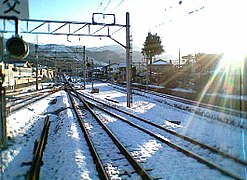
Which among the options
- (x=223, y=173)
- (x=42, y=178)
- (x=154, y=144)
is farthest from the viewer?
(x=154, y=144)

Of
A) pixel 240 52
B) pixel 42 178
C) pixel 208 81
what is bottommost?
pixel 42 178

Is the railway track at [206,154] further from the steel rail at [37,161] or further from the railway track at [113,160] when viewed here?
the steel rail at [37,161]

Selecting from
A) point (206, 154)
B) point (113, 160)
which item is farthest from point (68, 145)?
point (206, 154)

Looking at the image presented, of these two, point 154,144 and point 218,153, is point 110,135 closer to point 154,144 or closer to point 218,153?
point 154,144

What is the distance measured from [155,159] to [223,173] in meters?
1.81

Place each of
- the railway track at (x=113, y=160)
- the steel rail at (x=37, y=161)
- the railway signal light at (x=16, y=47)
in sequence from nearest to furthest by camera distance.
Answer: the railway signal light at (x=16, y=47) → the railway track at (x=113, y=160) → the steel rail at (x=37, y=161)

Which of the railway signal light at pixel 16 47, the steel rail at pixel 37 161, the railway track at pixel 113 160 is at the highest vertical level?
the railway signal light at pixel 16 47

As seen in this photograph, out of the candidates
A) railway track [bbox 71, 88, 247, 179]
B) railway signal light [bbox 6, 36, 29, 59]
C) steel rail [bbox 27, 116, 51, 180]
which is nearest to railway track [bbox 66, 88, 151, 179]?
steel rail [bbox 27, 116, 51, 180]

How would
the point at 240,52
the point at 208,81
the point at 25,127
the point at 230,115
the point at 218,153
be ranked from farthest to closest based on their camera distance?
the point at 208,81
the point at 240,52
the point at 230,115
the point at 25,127
the point at 218,153

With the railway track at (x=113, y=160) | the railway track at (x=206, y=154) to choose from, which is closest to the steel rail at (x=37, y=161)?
the railway track at (x=113, y=160)

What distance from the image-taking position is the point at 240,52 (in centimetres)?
2198

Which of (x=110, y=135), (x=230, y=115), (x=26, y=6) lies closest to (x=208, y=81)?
(x=230, y=115)

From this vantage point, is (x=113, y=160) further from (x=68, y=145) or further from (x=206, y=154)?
(x=206, y=154)

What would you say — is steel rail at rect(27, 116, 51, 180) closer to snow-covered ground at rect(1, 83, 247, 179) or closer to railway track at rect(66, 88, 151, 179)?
snow-covered ground at rect(1, 83, 247, 179)
